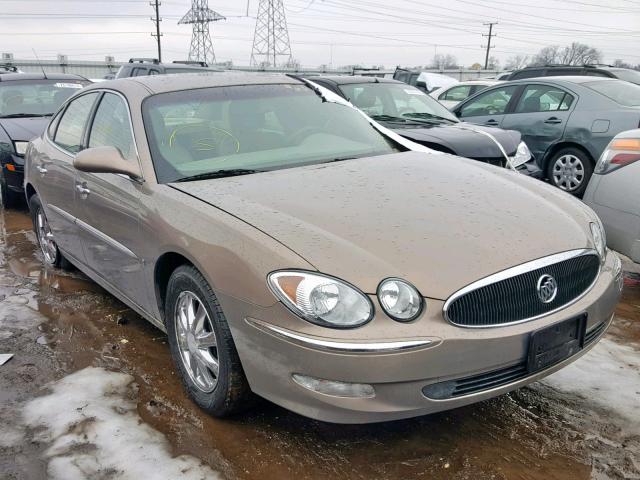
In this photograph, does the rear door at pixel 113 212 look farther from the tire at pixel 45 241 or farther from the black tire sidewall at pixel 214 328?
the tire at pixel 45 241

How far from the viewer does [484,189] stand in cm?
319

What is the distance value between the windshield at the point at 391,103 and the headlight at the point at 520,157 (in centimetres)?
96

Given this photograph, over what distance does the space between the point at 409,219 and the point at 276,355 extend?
85 centimetres

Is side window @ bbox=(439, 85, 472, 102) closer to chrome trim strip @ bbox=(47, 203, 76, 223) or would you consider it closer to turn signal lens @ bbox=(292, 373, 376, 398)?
chrome trim strip @ bbox=(47, 203, 76, 223)

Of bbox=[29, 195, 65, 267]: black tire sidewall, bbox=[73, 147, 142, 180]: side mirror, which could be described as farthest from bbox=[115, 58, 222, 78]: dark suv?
bbox=[73, 147, 142, 180]: side mirror

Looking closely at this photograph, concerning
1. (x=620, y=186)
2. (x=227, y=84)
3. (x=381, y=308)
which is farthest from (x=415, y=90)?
(x=381, y=308)

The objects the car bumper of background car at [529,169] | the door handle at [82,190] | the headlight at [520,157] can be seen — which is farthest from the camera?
the car bumper of background car at [529,169]

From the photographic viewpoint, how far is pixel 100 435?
288 cm

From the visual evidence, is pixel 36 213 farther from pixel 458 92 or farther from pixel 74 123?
pixel 458 92

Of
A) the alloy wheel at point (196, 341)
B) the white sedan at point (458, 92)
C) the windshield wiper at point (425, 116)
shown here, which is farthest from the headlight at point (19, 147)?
the white sedan at point (458, 92)

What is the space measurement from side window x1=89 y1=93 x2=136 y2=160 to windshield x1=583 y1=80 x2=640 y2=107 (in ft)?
20.2

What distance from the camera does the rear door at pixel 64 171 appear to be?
4.38m

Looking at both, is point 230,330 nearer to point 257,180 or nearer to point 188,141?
point 257,180

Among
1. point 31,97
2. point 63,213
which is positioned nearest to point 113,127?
point 63,213
